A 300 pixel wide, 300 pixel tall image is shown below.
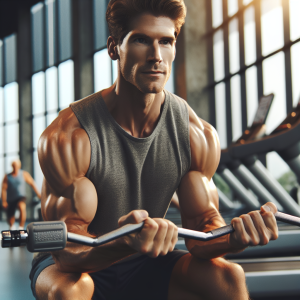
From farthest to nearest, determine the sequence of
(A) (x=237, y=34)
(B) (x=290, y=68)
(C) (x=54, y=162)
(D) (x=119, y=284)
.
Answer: (A) (x=237, y=34)
(B) (x=290, y=68)
(D) (x=119, y=284)
(C) (x=54, y=162)

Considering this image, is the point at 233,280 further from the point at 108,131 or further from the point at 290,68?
the point at 290,68

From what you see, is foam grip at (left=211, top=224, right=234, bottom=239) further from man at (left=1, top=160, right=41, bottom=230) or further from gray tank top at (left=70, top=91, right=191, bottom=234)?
man at (left=1, top=160, right=41, bottom=230)

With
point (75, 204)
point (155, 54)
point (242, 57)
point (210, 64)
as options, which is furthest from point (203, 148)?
point (210, 64)

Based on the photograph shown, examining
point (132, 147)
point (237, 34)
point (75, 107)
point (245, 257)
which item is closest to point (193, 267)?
point (132, 147)

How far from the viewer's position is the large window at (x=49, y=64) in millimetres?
10266

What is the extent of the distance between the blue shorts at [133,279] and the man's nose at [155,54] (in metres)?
0.65

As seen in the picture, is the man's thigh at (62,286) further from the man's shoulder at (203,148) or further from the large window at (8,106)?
the large window at (8,106)

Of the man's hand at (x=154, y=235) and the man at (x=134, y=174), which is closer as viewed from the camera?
the man's hand at (x=154, y=235)

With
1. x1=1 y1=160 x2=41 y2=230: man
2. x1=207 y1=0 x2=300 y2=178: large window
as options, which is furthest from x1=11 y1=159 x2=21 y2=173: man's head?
x1=207 y1=0 x2=300 y2=178: large window

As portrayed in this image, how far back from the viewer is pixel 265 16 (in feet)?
18.1

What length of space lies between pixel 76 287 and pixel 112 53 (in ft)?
2.43

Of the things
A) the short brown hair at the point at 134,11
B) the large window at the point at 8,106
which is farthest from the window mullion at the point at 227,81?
the large window at the point at 8,106

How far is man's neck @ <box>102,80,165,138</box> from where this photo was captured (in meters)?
1.22

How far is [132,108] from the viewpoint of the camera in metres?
1.24
